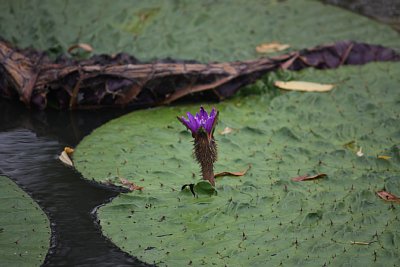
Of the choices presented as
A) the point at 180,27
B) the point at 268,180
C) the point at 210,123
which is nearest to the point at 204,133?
the point at 210,123

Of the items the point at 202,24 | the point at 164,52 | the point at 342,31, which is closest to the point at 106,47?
the point at 164,52

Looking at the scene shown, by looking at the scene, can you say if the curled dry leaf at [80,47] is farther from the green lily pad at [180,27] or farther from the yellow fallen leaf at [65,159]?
the yellow fallen leaf at [65,159]

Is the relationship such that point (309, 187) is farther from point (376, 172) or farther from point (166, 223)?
point (166, 223)

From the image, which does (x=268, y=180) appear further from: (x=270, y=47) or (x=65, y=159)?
(x=270, y=47)

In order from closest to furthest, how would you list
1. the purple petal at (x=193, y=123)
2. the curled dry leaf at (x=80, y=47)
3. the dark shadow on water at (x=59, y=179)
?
the dark shadow on water at (x=59, y=179), the purple petal at (x=193, y=123), the curled dry leaf at (x=80, y=47)

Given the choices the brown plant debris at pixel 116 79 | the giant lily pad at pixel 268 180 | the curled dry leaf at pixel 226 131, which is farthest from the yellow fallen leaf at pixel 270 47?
the curled dry leaf at pixel 226 131

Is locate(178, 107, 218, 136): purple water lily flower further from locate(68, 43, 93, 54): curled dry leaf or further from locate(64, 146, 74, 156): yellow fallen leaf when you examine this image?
locate(68, 43, 93, 54): curled dry leaf

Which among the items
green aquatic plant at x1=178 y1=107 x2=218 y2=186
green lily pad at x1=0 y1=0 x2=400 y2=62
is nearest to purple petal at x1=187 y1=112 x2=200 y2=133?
green aquatic plant at x1=178 y1=107 x2=218 y2=186
